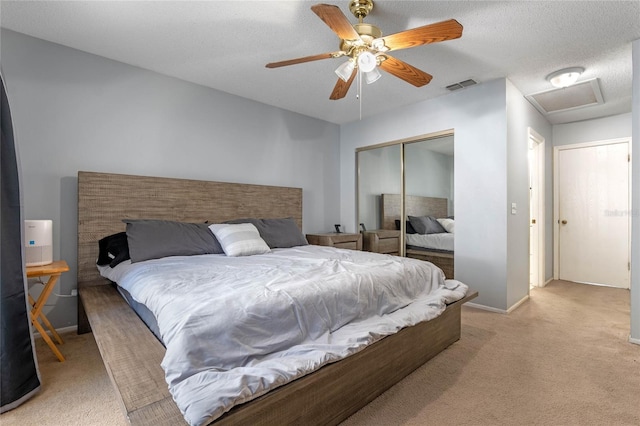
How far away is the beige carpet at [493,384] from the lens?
5.01 ft

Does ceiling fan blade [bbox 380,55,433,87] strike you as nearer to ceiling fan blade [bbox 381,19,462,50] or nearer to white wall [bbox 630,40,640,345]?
ceiling fan blade [bbox 381,19,462,50]

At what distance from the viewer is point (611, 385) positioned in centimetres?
182

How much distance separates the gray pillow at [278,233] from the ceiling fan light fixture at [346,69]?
5.62 feet

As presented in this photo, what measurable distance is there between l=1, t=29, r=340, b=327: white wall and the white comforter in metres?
0.95

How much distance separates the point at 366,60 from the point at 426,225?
252 centimetres

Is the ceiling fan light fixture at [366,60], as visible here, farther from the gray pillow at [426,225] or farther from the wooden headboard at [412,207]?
the gray pillow at [426,225]

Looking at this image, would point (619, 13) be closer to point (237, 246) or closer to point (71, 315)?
point (237, 246)

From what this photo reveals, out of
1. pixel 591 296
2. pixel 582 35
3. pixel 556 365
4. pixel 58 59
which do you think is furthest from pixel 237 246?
pixel 591 296

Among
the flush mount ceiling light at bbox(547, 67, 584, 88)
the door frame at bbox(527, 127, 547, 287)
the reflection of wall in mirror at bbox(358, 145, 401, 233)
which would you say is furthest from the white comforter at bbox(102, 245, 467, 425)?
the door frame at bbox(527, 127, 547, 287)

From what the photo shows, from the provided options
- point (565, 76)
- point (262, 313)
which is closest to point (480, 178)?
point (565, 76)

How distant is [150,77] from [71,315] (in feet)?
7.54

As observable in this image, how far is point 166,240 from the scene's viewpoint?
2.55 meters

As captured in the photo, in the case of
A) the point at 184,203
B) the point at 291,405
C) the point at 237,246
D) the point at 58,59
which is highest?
the point at 58,59

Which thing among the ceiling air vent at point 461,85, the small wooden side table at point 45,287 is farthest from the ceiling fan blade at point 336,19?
the small wooden side table at point 45,287
